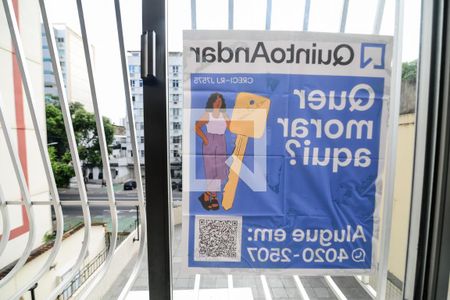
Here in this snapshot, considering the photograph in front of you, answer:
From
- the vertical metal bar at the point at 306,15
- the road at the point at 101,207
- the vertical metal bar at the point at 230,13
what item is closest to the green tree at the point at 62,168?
the road at the point at 101,207

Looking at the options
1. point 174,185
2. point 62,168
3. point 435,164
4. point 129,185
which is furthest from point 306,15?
point 62,168

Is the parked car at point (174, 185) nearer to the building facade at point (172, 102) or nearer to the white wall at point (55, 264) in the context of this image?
the building facade at point (172, 102)

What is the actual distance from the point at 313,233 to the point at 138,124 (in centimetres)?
80

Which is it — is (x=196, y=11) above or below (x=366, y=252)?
above

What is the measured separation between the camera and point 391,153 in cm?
88

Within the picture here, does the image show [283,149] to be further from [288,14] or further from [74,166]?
[74,166]

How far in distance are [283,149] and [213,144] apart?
27 centimetres

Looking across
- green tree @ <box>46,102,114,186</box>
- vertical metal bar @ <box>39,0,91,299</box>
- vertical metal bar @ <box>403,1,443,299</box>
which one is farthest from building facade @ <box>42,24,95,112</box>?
vertical metal bar @ <box>403,1,443,299</box>

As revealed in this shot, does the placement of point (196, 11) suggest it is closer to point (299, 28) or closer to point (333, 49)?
point (299, 28)

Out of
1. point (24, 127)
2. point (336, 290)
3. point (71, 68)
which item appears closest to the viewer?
point (336, 290)

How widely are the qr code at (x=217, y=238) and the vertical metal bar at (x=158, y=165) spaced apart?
0.11 metres

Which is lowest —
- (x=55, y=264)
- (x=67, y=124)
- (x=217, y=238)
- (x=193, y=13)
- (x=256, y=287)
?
(x=55, y=264)

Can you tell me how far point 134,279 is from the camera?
0.94 m

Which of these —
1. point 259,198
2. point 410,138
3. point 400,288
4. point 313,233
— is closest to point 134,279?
point 259,198
